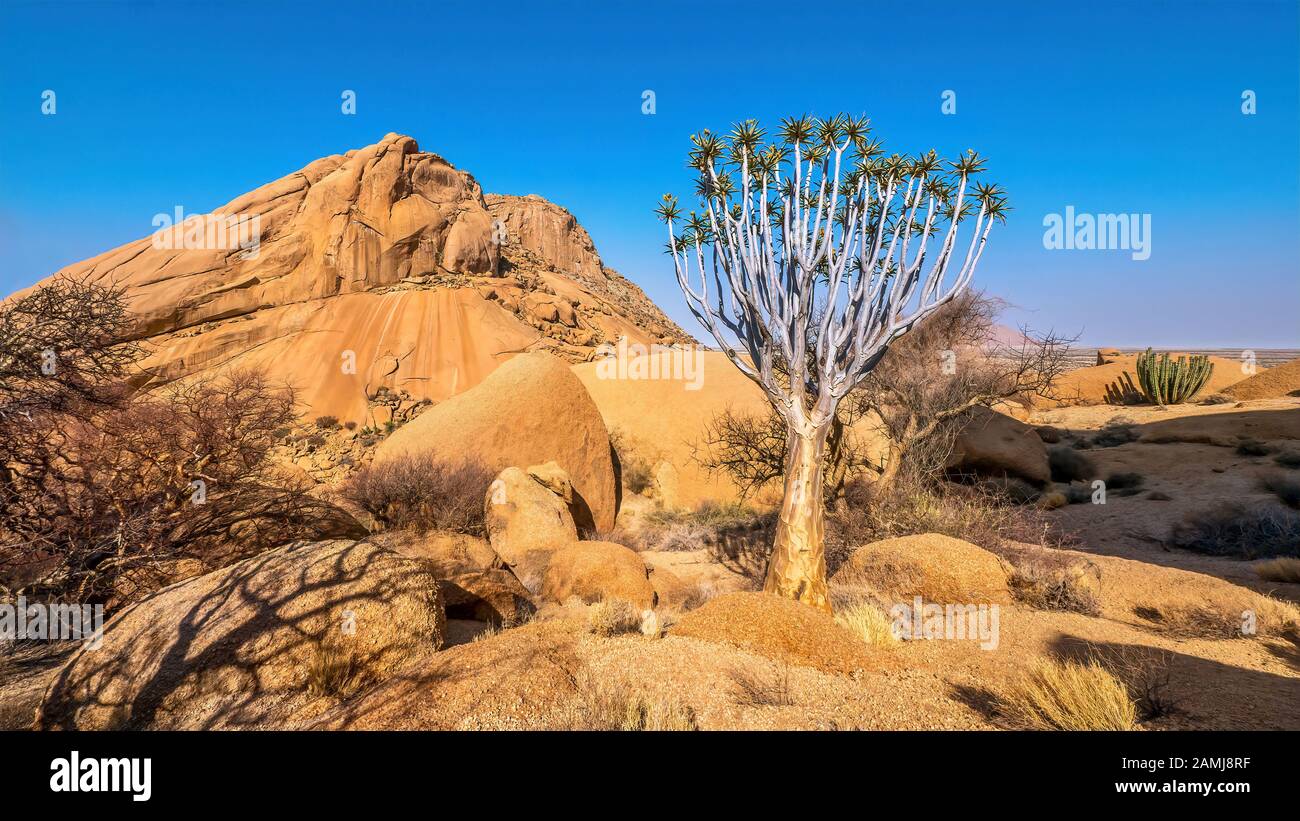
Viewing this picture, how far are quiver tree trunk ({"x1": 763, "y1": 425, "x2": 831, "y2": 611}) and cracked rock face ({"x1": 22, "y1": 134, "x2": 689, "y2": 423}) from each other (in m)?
19.5

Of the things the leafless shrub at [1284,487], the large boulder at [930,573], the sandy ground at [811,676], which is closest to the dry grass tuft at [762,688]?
the sandy ground at [811,676]

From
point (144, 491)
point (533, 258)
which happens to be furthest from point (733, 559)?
point (533, 258)

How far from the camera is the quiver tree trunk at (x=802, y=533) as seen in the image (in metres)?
5.98

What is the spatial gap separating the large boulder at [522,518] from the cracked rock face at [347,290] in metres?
14.5

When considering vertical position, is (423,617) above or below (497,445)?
below


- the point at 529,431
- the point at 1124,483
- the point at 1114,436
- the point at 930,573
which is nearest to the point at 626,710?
the point at 930,573

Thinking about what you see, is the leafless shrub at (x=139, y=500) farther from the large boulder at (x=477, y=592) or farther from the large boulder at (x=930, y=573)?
the large boulder at (x=930, y=573)

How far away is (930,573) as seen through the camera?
6.52 m

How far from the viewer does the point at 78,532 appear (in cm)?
502

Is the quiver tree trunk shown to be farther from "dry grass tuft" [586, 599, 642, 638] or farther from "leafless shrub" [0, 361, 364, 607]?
"leafless shrub" [0, 361, 364, 607]

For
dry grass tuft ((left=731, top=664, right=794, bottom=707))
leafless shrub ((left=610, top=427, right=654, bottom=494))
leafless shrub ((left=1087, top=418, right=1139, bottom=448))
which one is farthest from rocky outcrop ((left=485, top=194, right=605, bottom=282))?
dry grass tuft ((left=731, top=664, right=794, bottom=707))
